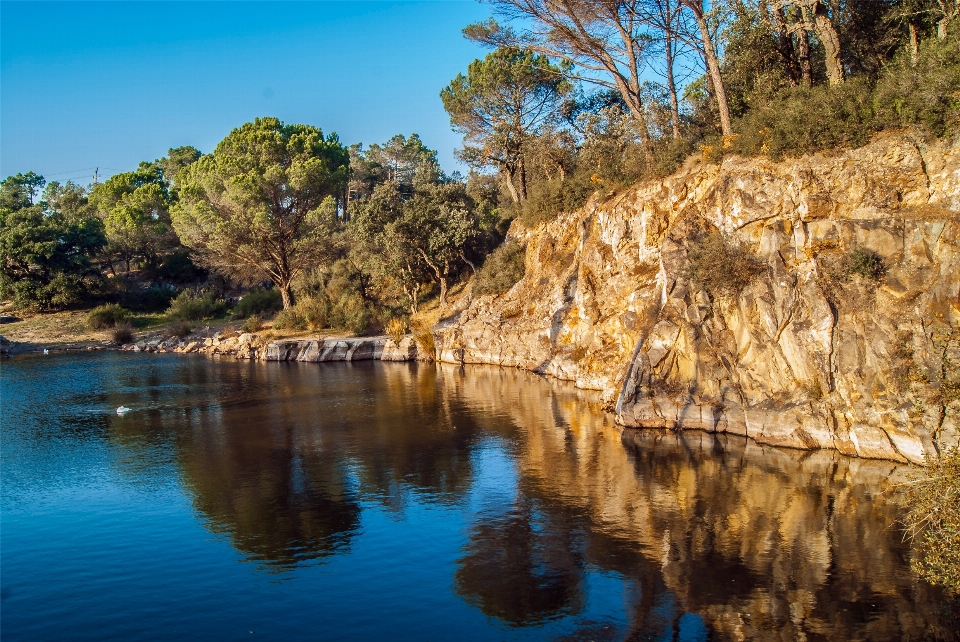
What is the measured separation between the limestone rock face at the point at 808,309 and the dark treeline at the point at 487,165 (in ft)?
5.62

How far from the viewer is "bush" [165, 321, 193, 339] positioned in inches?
2323

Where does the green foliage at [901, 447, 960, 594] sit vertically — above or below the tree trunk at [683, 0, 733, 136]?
below

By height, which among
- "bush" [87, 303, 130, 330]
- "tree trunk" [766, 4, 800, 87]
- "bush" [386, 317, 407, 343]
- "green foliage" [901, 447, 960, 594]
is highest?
"tree trunk" [766, 4, 800, 87]

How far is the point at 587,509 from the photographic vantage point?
1897cm

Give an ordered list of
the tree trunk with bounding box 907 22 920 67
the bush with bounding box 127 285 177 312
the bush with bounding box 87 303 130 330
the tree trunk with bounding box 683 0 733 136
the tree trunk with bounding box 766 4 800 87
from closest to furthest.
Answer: the tree trunk with bounding box 907 22 920 67 < the tree trunk with bounding box 683 0 733 136 < the tree trunk with bounding box 766 4 800 87 < the bush with bounding box 87 303 130 330 < the bush with bounding box 127 285 177 312

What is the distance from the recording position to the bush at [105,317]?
62.9 metres

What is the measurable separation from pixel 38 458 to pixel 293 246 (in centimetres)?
3304

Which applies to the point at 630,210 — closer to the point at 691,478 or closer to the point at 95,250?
the point at 691,478

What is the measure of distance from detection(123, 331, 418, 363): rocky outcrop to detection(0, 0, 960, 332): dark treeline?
8.33 ft

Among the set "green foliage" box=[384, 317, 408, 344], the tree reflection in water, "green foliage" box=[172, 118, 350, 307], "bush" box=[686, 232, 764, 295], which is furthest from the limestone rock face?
"green foliage" box=[172, 118, 350, 307]

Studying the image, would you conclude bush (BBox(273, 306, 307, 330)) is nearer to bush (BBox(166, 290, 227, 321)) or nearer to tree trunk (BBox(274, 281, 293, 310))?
tree trunk (BBox(274, 281, 293, 310))

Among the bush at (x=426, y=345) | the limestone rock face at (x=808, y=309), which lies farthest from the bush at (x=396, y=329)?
the limestone rock face at (x=808, y=309)

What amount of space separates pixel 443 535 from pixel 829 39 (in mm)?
22963

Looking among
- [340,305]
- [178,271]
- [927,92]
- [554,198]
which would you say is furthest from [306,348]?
[927,92]
